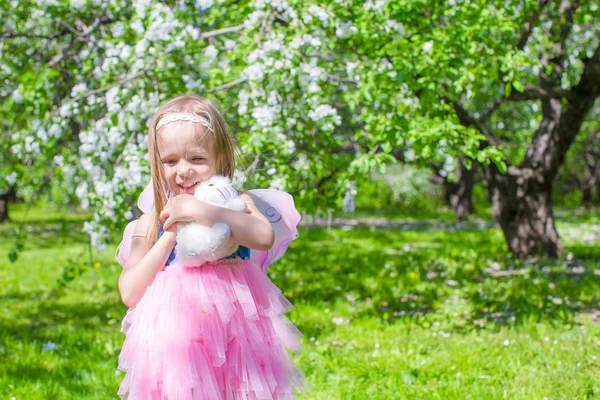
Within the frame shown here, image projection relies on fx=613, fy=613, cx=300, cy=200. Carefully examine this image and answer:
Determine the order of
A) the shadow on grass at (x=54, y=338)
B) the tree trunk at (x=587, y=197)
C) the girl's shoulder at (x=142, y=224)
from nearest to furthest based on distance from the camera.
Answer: the girl's shoulder at (x=142, y=224) < the shadow on grass at (x=54, y=338) < the tree trunk at (x=587, y=197)

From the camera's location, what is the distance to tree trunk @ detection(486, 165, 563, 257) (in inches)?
302

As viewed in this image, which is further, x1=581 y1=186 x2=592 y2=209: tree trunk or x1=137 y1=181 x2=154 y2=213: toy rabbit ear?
x1=581 y1=186 x2=592 y2=209: tree trunk

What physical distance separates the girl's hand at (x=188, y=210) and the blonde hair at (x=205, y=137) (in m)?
0.23

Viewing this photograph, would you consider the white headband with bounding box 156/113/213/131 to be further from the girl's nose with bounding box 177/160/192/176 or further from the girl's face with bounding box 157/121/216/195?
the girl's nose with bounding box 177/160/192/176

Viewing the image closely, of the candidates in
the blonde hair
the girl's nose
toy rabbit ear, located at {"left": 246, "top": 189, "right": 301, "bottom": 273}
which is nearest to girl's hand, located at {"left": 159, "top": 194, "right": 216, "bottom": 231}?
the girl's nose

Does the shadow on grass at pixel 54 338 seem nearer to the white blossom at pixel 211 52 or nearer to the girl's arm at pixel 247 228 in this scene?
the girl's arm at pixel 247 228

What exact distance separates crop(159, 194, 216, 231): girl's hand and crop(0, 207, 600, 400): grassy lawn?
196 cm

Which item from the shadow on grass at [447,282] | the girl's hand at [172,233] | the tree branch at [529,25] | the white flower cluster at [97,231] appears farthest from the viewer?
the tree branch at [529,25]

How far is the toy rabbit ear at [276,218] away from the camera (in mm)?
2488

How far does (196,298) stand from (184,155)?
524 millimetres

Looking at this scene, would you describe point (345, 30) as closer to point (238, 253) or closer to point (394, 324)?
point (394, 324)

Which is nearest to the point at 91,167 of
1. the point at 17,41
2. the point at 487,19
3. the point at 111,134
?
the point at 111,134

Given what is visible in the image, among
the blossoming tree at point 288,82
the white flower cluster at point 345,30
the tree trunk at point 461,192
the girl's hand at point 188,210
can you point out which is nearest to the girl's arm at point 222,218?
the girl's hand at point 188,210

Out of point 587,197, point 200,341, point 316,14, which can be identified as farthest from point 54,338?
point 587,197
